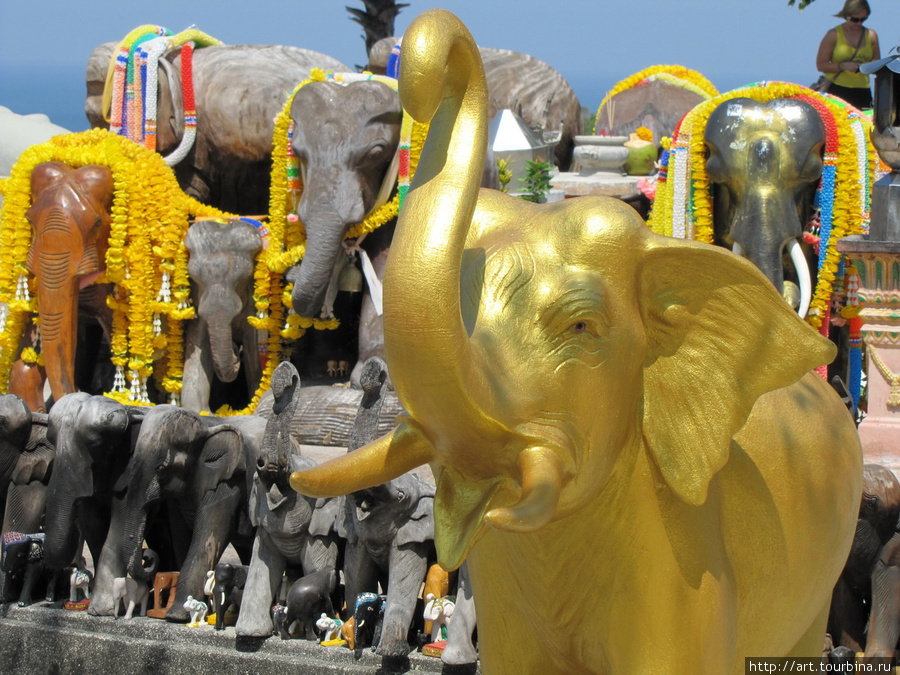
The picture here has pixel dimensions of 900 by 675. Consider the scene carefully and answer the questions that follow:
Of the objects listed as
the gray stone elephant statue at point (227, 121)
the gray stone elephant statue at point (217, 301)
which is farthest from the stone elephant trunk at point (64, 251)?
the gray stone elephant statue at point (227, 121)

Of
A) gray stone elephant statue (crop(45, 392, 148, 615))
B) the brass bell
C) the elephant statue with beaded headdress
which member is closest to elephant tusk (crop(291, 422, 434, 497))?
gray stone elephant statue (crop(45, 392, 148, 615))

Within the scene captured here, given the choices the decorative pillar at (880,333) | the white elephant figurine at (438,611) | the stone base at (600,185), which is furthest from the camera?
the stone base at (600,185)

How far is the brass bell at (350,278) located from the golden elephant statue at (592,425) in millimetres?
4657

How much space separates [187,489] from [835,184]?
361 cm

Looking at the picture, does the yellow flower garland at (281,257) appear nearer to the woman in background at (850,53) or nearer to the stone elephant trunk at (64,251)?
the stone elephant trunk at (64,251)

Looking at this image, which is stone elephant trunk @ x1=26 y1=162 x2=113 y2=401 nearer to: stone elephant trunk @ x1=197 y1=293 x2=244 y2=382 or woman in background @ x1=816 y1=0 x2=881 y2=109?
stone elephant trunk @ x1=197 y1=293 x2=244 y2=382

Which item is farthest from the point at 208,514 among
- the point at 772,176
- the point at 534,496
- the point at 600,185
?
the point at 600,185

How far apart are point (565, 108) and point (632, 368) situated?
954 centimetres

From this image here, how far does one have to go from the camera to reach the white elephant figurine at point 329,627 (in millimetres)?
4625

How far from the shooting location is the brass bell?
7.43m

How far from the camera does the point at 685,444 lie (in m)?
2.50

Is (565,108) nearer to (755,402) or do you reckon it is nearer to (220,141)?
(220,141)

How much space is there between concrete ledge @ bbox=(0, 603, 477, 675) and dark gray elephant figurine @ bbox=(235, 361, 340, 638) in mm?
107

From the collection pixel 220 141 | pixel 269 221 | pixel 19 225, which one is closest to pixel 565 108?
pixel 220 141
